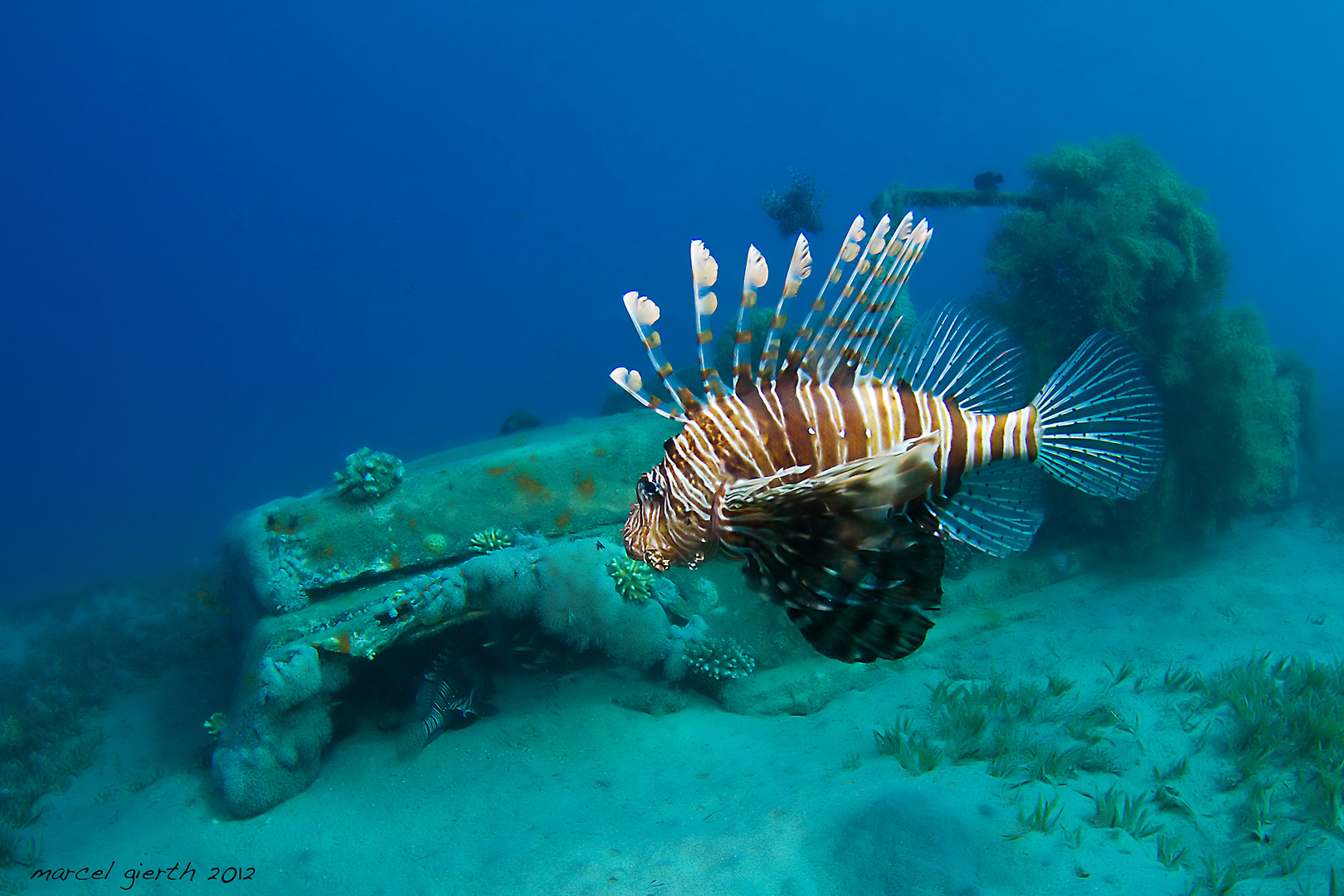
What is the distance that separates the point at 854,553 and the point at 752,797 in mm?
2780

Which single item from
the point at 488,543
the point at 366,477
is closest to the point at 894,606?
the point at 488,543

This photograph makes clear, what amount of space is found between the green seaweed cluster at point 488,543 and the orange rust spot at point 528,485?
1.83ft

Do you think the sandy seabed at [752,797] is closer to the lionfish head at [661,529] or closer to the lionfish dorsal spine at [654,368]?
the lionfish head at [661,529]

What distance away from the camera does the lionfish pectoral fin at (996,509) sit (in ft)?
8.13

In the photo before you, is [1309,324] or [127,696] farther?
[1309,324]

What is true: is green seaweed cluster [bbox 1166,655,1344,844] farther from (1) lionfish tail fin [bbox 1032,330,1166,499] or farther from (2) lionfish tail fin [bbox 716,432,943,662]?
(2) lionfish tail fin [bbox 716,432,943,662]

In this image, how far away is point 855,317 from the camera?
2318mm

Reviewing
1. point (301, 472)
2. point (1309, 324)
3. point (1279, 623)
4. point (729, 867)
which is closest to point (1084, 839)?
point (729, 867)

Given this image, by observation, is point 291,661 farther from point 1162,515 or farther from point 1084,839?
point 1162,515

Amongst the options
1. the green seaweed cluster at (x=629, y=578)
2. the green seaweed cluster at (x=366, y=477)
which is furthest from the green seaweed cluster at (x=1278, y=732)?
the green seaweed cluster at (x=366, y=477)

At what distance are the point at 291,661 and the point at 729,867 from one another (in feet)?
11.1

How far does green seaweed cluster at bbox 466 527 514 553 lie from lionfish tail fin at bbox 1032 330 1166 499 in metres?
4.36

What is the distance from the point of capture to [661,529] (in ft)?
7.02

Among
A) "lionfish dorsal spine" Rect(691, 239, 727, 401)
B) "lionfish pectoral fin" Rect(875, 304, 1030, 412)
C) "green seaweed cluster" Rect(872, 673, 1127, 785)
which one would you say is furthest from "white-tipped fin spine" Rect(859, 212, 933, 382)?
"green seaweed cluster" Rect(872, 673, 1127, 785)
